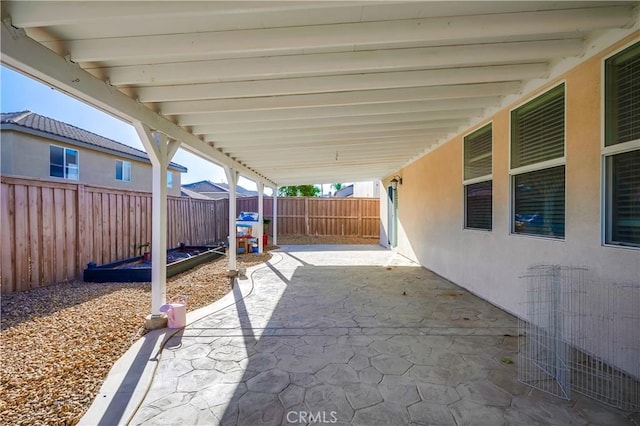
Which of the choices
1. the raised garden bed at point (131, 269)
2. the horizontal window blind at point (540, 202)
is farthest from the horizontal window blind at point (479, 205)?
the raised garden bed at point (131, 269)

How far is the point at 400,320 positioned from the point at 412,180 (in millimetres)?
5038

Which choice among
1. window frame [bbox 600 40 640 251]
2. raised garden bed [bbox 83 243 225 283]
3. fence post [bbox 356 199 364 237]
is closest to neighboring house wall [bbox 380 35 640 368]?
window frame [bbox 600 40 640 251]

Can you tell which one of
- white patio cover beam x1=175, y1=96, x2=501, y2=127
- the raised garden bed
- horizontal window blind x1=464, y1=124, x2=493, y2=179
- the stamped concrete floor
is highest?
white patio cover beam x1=175, y1=96, x2=501, y2=127

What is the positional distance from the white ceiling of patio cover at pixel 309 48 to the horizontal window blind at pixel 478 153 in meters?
0.72

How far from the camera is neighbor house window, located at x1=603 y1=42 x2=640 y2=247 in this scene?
2.41 m

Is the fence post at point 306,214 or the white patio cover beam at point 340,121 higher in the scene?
Result: the white patio cover beam at point 340,121

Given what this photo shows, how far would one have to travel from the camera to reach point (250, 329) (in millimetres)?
3516

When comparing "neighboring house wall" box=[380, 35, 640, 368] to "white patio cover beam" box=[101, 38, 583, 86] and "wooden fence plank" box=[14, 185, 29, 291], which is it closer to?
"white patio cover beam" box=[101, 38, 583, 86]

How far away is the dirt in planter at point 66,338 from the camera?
216 cm

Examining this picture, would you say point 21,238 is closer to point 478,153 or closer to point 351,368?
point 351,368

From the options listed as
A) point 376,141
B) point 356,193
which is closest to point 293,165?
point 376,141

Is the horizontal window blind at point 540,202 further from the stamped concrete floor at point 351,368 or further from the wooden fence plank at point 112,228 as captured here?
the wooden fence plank at point 112,228

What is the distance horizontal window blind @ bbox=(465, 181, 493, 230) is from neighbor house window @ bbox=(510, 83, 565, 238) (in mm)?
555

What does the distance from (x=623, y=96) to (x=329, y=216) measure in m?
12.0
